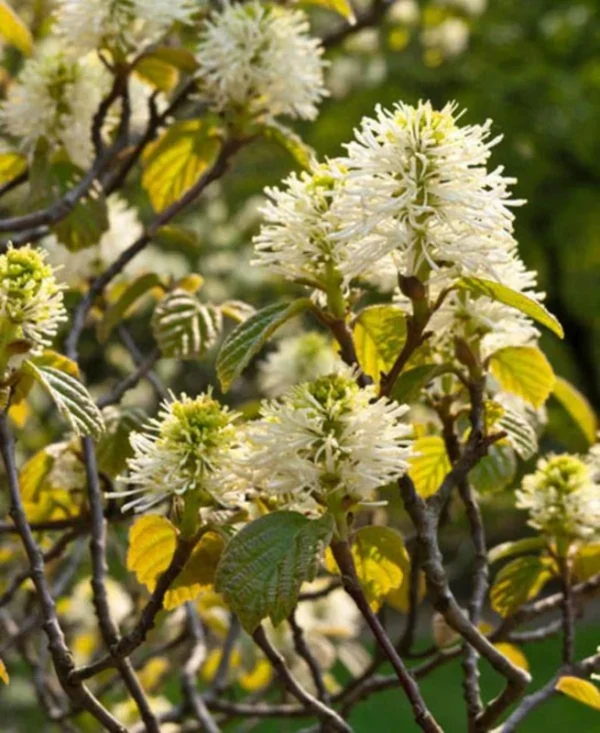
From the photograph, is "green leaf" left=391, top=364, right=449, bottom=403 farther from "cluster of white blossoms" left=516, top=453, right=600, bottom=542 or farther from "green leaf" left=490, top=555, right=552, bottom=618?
"green leaf" left=490, top=555, right=552, bottom=618

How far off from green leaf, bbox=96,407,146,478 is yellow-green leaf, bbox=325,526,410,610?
45cm

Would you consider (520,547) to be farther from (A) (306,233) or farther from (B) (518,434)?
(A) (306,233)

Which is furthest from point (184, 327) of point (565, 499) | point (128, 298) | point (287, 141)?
point (565, 499)

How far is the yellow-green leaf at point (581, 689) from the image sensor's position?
48.9 inches

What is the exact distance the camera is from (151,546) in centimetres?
132

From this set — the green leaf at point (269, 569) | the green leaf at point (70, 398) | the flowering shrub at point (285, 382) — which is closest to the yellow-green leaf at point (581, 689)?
the flowering shrub at point (285, 382)

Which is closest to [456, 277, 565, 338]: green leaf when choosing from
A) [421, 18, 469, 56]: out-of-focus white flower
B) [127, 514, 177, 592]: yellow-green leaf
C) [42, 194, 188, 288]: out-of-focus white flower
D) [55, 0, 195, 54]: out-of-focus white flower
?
[127, 514, 177, 592]: yellow-green leaf

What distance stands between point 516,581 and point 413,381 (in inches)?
18.4

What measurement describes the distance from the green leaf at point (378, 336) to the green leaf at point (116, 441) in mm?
429

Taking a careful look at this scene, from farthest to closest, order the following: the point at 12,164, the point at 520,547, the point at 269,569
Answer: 1. the point at 12,164
2. the point at 520,547
3. the point at 269,569

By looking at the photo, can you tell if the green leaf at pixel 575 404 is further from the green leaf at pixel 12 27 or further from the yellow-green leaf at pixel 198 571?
the green leaf at pixel 12 27

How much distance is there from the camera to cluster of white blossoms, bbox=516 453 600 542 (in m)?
1.60

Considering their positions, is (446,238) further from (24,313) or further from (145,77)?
(145,77)

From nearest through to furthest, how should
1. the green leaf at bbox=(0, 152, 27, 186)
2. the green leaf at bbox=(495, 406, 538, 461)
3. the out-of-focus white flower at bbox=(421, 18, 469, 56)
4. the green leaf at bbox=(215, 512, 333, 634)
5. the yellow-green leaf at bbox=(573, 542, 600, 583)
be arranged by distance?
the green leaf at bbox=(215, 512, 333, 634) < the green leaf at bbox=(495, 406, 538, 461) < the yellow-green leaf at bbox=(573, 542, 600, 583) < the green leaf at bbox=(0, 152, 27, 186) < the out-of-focus white flower at bbox=(421, 18, 469, 56)
